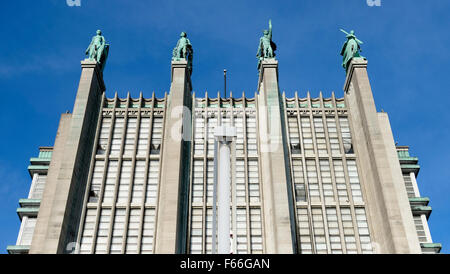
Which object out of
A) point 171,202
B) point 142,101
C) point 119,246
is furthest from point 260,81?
point 119,246

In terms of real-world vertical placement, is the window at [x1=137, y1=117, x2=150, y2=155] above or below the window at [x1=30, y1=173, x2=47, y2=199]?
above

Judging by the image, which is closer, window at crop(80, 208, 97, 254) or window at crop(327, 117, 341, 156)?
window at crop(80, 208, 97, 254)

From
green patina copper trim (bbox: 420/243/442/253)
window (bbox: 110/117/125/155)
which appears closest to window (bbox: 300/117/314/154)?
green patina copper trim (bbox: 420/243/442/253)

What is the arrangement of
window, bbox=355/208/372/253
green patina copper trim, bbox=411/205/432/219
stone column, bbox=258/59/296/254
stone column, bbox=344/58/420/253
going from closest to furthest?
stone column, bbox=258/59/296/254
stone column, bbox=344/58/420/253
window, bbox=355/208/372/253
green patina copper trim, bbox=411/205/432/219

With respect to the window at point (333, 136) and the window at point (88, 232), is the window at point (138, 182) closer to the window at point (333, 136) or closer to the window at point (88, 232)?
the window at point (88, 232)

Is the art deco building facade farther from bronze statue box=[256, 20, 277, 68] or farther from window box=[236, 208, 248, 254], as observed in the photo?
bronze statue box=[256, 20, 277, 68]

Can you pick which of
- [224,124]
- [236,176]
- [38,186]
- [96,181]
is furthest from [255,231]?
[38,186]

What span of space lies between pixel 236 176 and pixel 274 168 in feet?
9.91

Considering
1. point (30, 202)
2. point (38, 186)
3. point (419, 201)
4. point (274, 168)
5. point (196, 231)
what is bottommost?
point (196, 231)

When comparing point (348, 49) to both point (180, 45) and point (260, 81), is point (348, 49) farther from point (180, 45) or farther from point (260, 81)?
point (180, 45)

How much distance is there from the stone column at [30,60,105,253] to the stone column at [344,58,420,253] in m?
20.0

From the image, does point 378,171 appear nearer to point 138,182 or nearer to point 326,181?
point 326,181

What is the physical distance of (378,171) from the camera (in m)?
30.7

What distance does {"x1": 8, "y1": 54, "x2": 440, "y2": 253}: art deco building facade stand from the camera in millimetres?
29656
